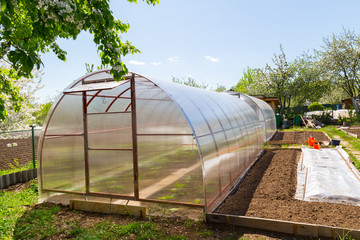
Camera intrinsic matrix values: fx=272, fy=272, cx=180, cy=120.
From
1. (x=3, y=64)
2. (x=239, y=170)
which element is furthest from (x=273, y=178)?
(x=3, y=64)

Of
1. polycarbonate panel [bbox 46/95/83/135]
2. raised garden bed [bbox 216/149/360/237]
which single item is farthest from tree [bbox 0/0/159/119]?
raised garden bed [bbox 216/149/360/237]

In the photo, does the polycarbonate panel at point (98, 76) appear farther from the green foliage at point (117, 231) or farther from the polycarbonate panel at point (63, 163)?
the green foliage at point (117, 231)

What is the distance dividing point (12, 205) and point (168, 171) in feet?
11.4

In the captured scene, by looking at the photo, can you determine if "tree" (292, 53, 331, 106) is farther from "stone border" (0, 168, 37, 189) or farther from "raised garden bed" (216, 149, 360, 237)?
"stone border" (0, 168, 37, 189)

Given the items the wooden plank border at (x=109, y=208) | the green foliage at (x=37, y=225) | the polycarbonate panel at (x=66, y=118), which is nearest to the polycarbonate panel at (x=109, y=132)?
the polycarbonate panel at (x=66, y=118)

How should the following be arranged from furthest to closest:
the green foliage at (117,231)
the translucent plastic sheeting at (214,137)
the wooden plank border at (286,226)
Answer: the translucent plastic sheeting at (214,137), the green foliage at (117,231), the wooden plank border at (286,226)

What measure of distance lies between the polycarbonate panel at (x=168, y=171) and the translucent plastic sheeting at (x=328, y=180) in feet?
7.38

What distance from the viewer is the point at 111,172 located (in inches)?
243

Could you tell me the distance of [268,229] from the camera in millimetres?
4266

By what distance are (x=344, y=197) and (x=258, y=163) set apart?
3.96 metres

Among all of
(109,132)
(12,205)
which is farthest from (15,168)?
(109,132)

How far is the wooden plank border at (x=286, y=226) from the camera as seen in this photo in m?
3.92

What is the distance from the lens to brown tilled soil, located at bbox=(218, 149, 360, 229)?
4520 millimetres

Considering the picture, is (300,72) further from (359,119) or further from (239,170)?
(239,170)
